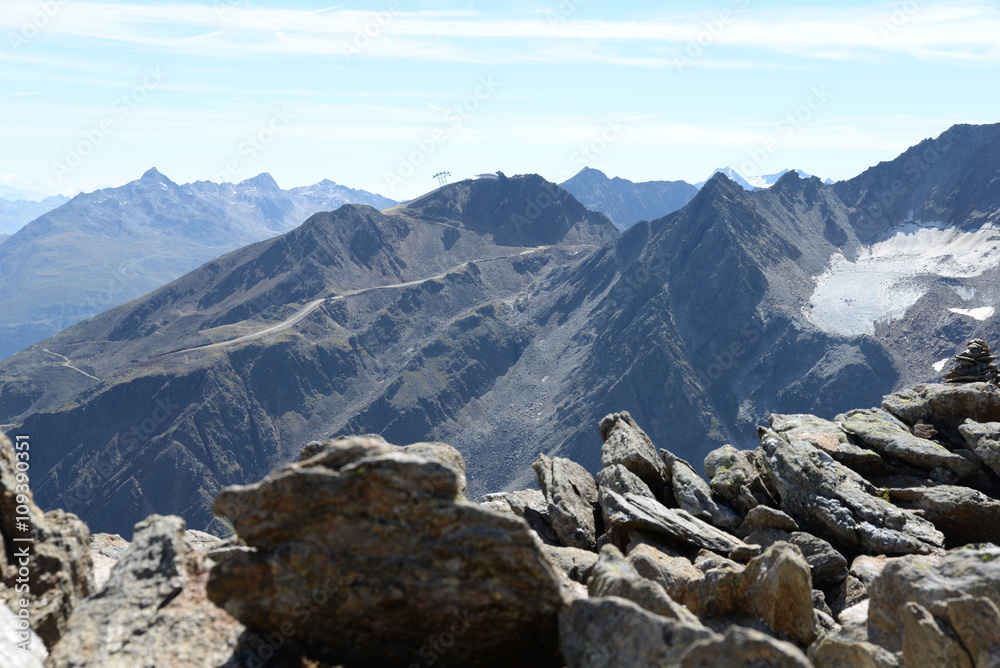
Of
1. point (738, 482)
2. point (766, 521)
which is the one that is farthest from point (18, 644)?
point (738, 482)

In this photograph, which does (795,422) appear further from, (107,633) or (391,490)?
(107,633)

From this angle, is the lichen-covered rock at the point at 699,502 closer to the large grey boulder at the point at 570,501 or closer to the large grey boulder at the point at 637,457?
the large grey boulder at the point at 637,457

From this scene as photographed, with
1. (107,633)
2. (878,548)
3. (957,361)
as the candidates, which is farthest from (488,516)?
(957,361)

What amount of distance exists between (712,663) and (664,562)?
40.7 ft

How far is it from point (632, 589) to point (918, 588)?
7.24 metres

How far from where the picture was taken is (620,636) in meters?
10.4

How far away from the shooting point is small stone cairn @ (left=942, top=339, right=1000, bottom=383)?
38.3m

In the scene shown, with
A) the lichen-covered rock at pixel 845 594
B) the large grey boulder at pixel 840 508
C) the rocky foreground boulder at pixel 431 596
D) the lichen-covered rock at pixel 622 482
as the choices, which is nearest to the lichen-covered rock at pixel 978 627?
the rocky foreground boulder at pixel 431 596

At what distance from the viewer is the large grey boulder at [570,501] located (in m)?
26.9

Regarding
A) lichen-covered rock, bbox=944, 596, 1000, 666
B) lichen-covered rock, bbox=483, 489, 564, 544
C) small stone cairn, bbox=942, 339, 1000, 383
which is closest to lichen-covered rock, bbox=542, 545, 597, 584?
lichen-covered rock, bbox=483, 489, 564, 544

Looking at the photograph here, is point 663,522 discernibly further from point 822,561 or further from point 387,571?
point 387,571

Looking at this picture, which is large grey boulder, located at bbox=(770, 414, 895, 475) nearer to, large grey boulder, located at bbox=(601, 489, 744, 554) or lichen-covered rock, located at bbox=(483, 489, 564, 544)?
large grey boulder, located at bbox=(601, 489, 744, 554)

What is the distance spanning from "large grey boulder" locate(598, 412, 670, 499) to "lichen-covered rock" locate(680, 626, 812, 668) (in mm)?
21043

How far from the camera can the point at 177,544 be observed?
14648mm
